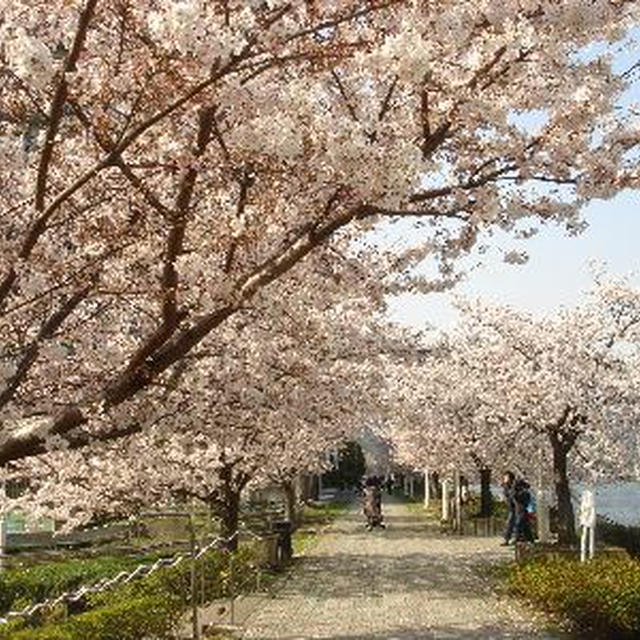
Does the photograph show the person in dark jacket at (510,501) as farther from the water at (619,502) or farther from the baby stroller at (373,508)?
the water at (619,502)

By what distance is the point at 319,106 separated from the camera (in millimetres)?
8297

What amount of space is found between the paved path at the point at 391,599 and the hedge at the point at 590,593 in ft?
1.80

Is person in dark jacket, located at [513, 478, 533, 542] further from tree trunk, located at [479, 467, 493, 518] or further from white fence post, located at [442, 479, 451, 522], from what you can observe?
white fence post, located at [442, 479, 451, 522]

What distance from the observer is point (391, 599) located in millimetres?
18281

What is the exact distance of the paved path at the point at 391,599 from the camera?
1496cm

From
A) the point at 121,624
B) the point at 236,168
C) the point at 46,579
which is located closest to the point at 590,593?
the point at 121,624

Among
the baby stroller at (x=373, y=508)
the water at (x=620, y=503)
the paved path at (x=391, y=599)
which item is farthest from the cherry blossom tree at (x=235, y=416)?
the water at (x=620, y=503)

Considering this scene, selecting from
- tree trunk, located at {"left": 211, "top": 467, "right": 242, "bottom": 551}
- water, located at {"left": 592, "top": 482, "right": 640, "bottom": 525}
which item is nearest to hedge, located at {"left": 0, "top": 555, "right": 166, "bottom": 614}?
tree trunk, located at {"left": 211, "top": 467, "right": 242, "bottom": 551}

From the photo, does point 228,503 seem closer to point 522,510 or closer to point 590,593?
point 522,510

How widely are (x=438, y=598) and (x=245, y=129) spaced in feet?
42.8

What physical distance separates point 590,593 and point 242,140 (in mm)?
9856

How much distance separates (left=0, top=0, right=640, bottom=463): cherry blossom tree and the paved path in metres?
6.91

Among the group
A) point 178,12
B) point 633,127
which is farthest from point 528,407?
point 178,12

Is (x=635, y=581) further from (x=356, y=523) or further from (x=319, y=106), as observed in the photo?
(x=356, y=523)
